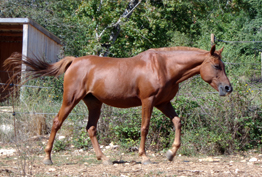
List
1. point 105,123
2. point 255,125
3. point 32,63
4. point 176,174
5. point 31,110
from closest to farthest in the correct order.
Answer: point 176,174
point 32,63
point 255,125
point 105,123
point 31,110

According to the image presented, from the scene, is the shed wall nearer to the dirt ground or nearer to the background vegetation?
the background vegetation

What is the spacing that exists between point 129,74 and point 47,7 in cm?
1490

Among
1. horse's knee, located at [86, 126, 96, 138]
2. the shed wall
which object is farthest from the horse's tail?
the shed wall

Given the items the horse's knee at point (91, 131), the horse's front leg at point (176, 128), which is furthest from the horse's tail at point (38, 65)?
the horse's front leg at point (176, 128)

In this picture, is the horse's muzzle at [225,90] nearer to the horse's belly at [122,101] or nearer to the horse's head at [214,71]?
the horse's head at [214,71]

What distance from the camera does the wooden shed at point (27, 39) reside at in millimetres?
10883

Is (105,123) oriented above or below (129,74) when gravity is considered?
below

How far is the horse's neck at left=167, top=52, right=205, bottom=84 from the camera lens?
18.2 ft

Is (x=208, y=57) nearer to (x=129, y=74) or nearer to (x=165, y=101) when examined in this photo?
(x=165, y=101)

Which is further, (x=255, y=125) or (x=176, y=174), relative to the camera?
(x=255, y=125)

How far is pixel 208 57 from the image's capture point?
5480 mm

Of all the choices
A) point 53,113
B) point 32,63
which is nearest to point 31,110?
point 53,113

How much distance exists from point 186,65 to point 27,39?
7260 millimetres

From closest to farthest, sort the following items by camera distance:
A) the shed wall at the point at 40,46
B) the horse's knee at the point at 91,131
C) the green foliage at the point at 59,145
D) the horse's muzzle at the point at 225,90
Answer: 1. the horse's muzzle at the point at 225,90
2. the horse's knee at the point at 91,131
3. the green foliage at the point at 59,145
4. the shed wall at the point at 40,46
